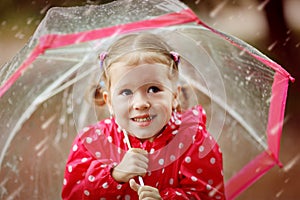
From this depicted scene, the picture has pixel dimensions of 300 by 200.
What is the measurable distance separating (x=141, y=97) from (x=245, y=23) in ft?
9.29

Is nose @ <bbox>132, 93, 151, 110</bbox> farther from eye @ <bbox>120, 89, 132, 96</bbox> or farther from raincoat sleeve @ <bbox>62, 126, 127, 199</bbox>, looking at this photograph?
raincoat sleeve @ <bbox>62, 126, 127, 199</bbox>

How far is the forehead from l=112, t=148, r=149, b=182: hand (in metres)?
0.21

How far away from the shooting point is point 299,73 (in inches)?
155

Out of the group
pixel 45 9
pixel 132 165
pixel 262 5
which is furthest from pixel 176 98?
pixel 262 5

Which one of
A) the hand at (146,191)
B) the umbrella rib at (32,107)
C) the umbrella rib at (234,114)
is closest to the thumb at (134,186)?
the hand at (146,191)

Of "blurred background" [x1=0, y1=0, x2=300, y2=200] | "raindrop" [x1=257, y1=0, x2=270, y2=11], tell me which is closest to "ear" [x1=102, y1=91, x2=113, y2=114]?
"blurred background" [x1=0, y1=0, x2=300, y2=200]

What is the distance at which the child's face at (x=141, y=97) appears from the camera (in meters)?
1.76

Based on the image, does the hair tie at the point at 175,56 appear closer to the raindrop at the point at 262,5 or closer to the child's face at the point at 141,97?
the child's face at the point at 141,97

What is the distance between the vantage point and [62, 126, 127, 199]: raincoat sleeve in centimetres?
185

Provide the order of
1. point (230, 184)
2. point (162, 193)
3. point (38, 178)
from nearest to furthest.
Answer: point (162, 193), point (38, 178), point (230, 184)

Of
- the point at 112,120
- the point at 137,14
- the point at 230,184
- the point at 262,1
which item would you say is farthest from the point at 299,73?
the point at 137,14

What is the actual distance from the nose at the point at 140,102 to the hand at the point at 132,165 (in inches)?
5.6

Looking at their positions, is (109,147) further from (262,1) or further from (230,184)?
(262,1)

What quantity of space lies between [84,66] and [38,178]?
400mm
